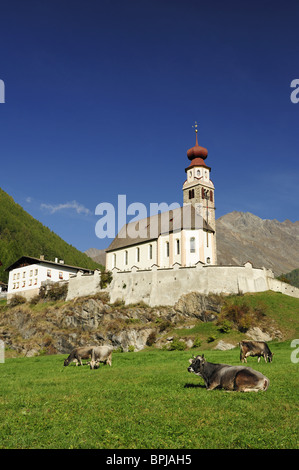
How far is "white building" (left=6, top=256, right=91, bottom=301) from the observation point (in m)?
82.0

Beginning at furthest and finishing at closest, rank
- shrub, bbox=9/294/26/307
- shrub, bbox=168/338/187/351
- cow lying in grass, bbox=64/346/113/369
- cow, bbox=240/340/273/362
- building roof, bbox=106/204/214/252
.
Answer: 1. shrub, bbox=9/294/26/307
2. building roof, bbox=106/204/214/252
3. shrub, bbox=168/338/187/351
4. cow lying in grass, bbox=64/346/113/369
5. cow, bbox=240/340/273/362

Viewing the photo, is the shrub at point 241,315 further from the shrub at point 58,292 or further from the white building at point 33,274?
the white building at point 33,274

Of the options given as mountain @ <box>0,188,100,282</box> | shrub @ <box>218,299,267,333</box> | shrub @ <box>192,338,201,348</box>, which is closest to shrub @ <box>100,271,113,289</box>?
shrub @ <box>218,299,267,333</box>

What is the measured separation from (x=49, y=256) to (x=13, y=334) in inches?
3369

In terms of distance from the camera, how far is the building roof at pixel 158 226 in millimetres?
72750

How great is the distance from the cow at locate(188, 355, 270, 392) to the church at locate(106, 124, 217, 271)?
4833 centimetres

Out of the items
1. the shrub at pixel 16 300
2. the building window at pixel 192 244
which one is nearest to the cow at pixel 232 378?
the building window at pixel 192 244

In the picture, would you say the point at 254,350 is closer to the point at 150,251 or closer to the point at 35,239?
the point at 150,251

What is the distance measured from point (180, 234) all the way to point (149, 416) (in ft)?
201

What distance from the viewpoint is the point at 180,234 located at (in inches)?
2788

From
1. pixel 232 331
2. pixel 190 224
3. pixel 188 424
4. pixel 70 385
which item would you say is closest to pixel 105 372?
pixel 70 385

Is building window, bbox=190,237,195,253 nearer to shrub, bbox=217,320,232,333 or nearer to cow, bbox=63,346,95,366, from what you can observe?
shrub, bbox=217,320,232,333

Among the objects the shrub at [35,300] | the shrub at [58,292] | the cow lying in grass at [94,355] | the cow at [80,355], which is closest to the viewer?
the cow lying in grass at [94,355]

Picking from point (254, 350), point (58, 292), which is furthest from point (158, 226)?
point (254, 350)
